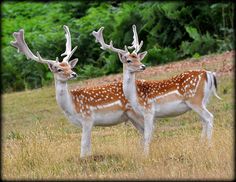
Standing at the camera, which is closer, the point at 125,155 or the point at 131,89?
the point at 125,155

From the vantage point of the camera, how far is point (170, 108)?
27.2 ft

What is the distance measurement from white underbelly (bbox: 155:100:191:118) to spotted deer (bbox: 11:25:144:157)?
0.27 m

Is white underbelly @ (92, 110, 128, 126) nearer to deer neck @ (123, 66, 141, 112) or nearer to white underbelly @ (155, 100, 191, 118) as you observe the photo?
deer neck @ (123, 66, 141, 112)

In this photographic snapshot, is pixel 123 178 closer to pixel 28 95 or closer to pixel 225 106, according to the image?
pixel 225 106

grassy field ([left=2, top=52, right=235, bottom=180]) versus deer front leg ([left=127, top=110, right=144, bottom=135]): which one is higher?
deer front leg ([left=127, top=110, right=144, bottom=135])

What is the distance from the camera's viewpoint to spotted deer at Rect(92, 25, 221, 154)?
8.08 metres

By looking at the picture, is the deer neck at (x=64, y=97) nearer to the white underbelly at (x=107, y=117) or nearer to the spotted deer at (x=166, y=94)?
the white underbelly at (x=107, y=117)

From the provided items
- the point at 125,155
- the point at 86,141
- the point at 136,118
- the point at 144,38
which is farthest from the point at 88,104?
the point at 144,38

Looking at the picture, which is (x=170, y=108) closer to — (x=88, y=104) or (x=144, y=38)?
(x=88, y=104)

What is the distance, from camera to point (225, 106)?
11.2m

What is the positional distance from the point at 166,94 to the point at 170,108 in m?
0.19

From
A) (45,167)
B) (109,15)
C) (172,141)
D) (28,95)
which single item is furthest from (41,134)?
(109,15)

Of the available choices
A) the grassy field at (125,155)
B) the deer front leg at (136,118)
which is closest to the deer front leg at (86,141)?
the grassy field at (125,155)

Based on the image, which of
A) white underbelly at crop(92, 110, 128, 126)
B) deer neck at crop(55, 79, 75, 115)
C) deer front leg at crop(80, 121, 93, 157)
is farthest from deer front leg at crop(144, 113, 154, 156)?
deer neck at crop(55, 79, 75, 115)
